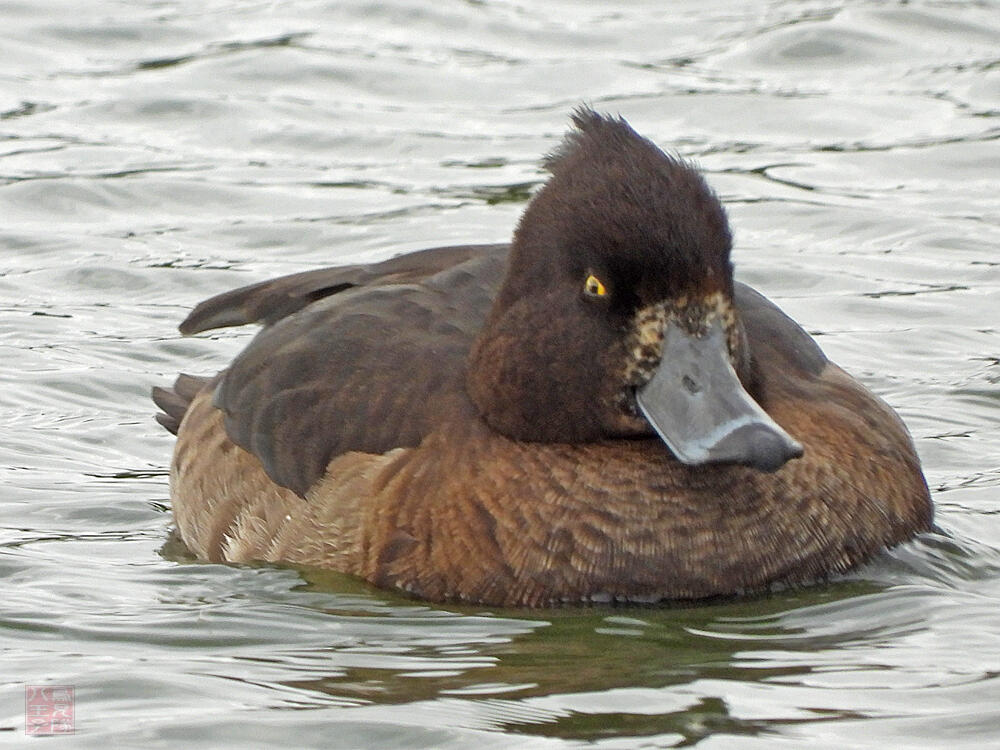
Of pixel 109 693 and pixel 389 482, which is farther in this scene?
pixel 389 482

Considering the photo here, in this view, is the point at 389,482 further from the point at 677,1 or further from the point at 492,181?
the point at 677,1

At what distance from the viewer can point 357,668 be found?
5.46 m

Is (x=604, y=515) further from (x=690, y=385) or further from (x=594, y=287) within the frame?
(x=594, y=287)

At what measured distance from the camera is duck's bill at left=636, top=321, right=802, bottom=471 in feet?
18.6

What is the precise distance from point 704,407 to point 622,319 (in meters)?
0.35

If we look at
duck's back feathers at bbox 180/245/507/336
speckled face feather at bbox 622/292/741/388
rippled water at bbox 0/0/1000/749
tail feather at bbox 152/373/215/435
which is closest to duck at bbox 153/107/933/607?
speckled face feather at bbox 622/292/741/388

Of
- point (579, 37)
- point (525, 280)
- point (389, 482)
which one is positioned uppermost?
point (579, 37)

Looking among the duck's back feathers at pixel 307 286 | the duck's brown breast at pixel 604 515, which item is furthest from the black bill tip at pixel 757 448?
the duck's back feathers at pixel 307 286

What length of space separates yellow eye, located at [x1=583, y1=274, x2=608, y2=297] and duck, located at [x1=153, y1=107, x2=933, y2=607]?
0.01 metres

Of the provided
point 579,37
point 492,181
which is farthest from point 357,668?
point 579,37

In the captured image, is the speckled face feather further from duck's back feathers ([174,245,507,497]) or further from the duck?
duck's back feathers ([174,245,507,497])

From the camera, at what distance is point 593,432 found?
6.07m

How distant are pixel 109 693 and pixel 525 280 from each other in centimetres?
171

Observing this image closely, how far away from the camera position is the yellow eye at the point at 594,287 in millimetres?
5883
